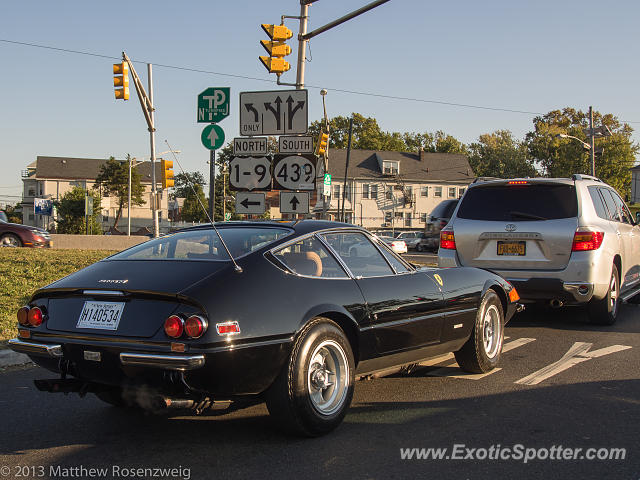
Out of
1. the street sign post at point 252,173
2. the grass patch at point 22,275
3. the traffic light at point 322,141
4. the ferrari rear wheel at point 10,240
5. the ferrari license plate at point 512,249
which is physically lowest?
the grass patch at point 22,275

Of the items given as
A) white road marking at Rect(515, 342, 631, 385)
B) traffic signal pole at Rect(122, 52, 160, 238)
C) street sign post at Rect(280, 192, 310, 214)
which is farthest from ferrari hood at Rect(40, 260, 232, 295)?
traffic signal pole at Rect(122, 52, 160, 238)

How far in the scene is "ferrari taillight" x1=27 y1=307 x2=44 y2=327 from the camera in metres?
4.19

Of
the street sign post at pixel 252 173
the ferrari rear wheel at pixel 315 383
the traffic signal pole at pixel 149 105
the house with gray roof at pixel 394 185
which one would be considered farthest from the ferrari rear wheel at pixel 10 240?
the house with gray roof at pixel 394 185

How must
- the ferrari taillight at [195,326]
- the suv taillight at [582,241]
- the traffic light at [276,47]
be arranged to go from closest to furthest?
the ferrari taillight at [195,326]
the suv taillight at [582,241]
the traffic light at [276,47]

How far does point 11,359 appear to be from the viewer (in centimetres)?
666

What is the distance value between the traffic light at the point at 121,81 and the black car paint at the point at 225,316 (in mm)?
15102

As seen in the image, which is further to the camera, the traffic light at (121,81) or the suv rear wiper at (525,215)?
the traffic light at (121,81)

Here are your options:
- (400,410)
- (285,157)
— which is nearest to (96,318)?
(400,410)

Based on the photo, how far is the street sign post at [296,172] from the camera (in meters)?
11.6

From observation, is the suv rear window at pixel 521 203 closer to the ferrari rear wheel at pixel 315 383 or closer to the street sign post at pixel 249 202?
the street sign post at pixel 249 202

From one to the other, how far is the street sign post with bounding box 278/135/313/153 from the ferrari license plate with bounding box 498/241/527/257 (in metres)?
4.33

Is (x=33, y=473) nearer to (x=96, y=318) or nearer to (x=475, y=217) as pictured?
(x=96, y=318)

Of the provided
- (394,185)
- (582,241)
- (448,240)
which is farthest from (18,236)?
(394,185)

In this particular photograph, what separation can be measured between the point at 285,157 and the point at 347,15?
3.70 m
